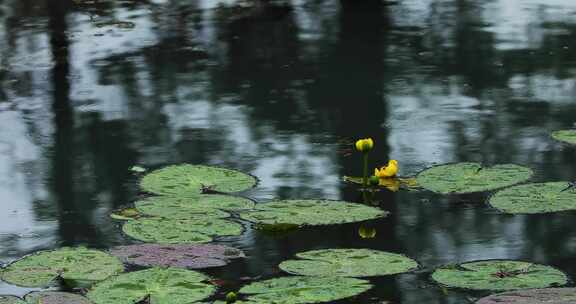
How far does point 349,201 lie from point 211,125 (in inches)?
48.7

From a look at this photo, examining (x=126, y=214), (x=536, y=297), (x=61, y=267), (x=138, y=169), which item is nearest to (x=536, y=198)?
(x=536, y=297)

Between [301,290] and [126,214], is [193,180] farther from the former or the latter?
[301,290]

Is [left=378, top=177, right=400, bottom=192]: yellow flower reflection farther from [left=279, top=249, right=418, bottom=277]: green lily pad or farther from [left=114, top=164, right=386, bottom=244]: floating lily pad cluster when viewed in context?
[left=279, top=249, right=418, bottom=277]: green lily pad

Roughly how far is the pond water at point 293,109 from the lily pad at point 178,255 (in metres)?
0.07

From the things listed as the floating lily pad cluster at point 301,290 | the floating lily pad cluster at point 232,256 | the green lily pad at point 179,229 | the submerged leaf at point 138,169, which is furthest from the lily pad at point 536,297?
the submerged leaf at point 138,169

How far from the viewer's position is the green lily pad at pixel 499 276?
389 cm

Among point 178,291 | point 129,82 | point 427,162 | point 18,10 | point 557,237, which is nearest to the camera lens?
point 178,291

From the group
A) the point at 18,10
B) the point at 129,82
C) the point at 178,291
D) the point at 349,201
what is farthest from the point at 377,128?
the point at 18,10

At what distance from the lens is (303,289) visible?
388 centimetres

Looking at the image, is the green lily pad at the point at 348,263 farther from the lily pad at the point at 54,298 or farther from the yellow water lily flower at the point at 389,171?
the yellow water lily flower at the point at 389,171

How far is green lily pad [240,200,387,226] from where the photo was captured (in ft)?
15.0

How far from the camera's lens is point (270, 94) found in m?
6.42

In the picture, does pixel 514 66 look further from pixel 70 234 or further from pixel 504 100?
pixel 70 234

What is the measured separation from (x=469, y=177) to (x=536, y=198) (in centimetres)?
34
